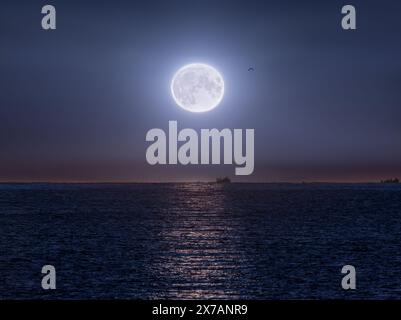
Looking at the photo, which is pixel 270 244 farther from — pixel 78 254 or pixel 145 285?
pixel 145 285

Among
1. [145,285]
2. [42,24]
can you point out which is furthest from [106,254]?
[42,24]

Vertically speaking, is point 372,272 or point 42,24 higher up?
point 42,24

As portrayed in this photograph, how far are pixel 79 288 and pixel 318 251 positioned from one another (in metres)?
37.3

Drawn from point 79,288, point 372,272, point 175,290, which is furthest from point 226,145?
point 372,272

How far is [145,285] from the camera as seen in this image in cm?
5294

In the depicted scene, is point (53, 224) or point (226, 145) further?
point (53, 224)

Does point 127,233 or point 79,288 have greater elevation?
point 127,233

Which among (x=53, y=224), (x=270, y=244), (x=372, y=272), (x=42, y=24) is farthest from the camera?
(x=53, y=224)
